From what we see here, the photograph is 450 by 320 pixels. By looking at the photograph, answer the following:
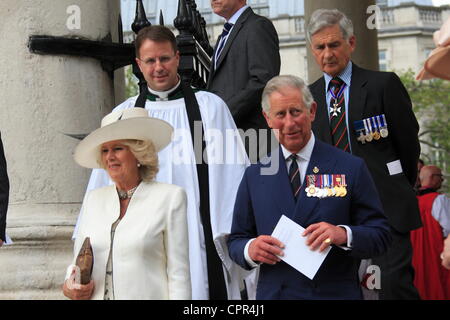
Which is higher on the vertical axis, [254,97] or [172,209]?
[254,97]

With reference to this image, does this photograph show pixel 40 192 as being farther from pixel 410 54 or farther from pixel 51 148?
pixel 410 54

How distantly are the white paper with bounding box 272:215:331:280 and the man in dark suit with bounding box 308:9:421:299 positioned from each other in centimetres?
156

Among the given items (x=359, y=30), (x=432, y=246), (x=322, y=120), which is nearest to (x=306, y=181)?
(x=322, y=120)

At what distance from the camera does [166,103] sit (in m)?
7.18

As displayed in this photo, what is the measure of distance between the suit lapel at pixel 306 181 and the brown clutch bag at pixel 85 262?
1.02 metres

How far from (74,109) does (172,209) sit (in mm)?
2689

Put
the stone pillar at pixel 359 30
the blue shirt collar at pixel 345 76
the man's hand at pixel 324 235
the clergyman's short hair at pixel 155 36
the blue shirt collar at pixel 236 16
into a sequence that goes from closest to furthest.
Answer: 1. the man's hand at pixel 324 235
2. the clergyman's short hair at pixel 155 36
3. the blue shirt collar at pixel 345 76
4. the blue shirt collar at pixel 236 16
5. the stone pillar at pixel 359 30

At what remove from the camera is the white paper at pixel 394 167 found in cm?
715

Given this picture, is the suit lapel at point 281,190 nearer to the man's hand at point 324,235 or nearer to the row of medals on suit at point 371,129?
the man's hand at point 324,235

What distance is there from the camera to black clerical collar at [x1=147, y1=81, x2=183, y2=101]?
716 centimetres

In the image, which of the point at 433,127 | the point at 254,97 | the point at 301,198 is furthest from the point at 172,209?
the point at 433,127

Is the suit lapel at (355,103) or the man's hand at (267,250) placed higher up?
the suit lapel at (355,103)

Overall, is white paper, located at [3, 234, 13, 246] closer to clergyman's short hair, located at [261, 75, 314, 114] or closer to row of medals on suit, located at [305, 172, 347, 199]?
clergyman's short hair, located at [261, 75, 314, 114]

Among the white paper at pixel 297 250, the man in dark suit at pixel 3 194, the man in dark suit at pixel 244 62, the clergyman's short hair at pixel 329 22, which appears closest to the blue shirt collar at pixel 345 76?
the clergyman's short hair at pixel 329 22
